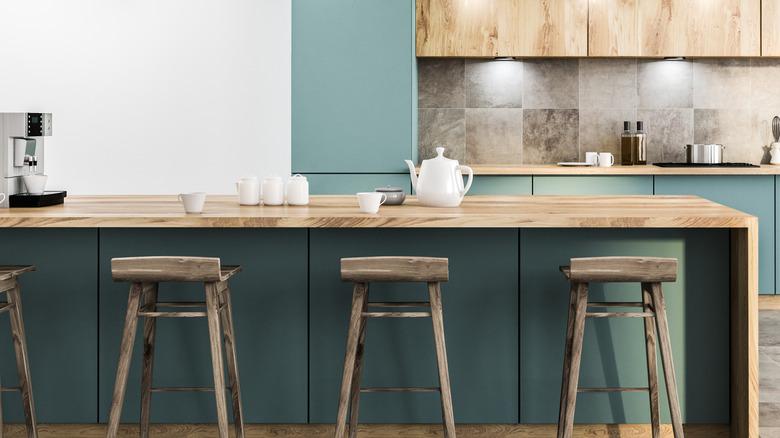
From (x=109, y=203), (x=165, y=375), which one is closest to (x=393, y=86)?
(x=109, y=203)

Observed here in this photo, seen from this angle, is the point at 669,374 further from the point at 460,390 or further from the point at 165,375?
the point at 165,375

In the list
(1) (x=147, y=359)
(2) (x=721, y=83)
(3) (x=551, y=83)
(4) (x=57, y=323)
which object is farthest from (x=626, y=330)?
(2) (x=721, y=83)

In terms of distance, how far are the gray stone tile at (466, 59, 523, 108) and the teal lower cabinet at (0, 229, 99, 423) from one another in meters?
3.31

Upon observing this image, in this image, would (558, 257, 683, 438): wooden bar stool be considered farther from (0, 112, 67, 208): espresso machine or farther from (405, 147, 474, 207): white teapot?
(0, 112, 67, 208): espresso machine

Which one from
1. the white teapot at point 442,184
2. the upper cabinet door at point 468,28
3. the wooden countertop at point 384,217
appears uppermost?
the upper cabinet door at point 468,28

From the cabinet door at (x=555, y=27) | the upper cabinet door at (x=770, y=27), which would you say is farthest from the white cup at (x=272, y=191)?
the upper cabinet door at (x=770, y=27)

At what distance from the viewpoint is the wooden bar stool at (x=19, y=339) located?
2.81m

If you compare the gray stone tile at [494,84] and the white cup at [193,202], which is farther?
the gray stone tile at [494,84]

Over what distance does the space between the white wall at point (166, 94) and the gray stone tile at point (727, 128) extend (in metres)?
2.81

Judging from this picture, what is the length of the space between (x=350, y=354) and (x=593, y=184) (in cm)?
282

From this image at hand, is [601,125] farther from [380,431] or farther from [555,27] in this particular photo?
[380,431]

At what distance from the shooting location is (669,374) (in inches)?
109

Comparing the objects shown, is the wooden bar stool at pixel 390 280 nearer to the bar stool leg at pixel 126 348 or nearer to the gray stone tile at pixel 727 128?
the bar stool leg at pixel 126 348

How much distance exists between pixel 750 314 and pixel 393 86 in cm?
265
